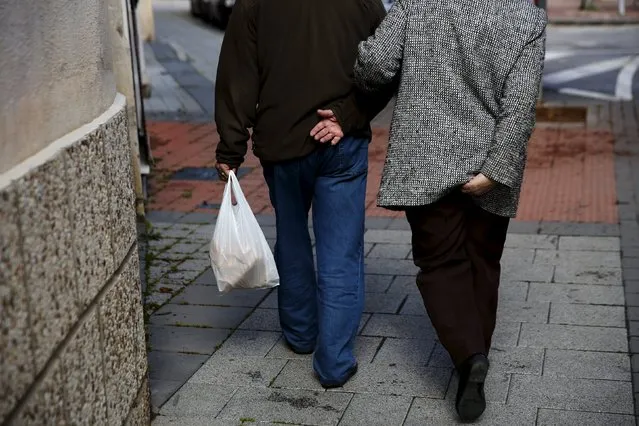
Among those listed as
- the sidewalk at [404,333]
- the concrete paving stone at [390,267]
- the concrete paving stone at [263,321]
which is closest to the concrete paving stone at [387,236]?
the sidewalk at [404,333]

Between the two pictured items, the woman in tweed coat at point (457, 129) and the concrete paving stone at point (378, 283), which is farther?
the concrete paving stone at point (378, 283)

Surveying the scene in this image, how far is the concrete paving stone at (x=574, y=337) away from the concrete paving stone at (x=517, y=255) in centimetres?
113

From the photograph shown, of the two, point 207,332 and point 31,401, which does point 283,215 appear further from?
point 31,401

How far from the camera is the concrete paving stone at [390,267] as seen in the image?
237 inches

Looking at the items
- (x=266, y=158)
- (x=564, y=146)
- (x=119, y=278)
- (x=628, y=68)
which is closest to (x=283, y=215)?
(x=266, y=158)

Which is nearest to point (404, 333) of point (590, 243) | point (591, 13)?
point (590, 243)

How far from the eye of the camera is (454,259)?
4.06 metres

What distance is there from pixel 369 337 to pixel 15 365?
112 inches

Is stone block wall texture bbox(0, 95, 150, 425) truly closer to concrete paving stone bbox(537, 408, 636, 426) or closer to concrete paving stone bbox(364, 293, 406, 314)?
concrete paving stone bbox(537, 408, 636, 426)

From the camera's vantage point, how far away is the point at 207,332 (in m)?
5.12

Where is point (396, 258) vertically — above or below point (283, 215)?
below

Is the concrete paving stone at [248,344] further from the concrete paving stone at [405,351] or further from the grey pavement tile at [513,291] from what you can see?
the grey pavement tile at [513,291]

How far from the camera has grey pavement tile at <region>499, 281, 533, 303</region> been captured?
18.1 ft

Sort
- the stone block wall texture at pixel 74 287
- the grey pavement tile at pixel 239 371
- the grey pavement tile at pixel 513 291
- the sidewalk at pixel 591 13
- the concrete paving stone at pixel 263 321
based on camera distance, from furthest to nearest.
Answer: the sidewalk at pixel 591 13
the grey pavement tile at pixel 513 291
the concrete paving stone at pixel 263 321
the grey pavement tile at pixel 239 371
the stone block wall texture at pixel 74 287
